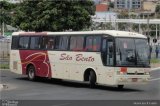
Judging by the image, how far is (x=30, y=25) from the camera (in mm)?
45000

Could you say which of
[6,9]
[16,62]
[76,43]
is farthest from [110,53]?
[6,9]

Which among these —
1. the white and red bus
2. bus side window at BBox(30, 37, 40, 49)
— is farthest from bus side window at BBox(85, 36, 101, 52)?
bus side window at BBox(30, 37, 40, 49)

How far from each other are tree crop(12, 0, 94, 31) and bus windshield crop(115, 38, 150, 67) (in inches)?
787

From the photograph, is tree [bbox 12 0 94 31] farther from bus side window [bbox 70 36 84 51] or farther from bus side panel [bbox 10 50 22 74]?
bus side window [bbox 70 36 84 51]

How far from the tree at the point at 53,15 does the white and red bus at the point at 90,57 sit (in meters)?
14.7

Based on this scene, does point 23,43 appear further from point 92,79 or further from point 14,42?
point 92,79

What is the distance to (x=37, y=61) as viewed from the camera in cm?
2806

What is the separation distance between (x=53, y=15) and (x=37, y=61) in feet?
52.7

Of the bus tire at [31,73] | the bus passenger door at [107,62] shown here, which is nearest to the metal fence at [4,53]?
the bus tire at [31,73]

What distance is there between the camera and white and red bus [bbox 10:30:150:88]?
23125 millimetres

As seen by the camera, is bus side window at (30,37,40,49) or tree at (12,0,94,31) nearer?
bus side window at (30,37,40,49)
